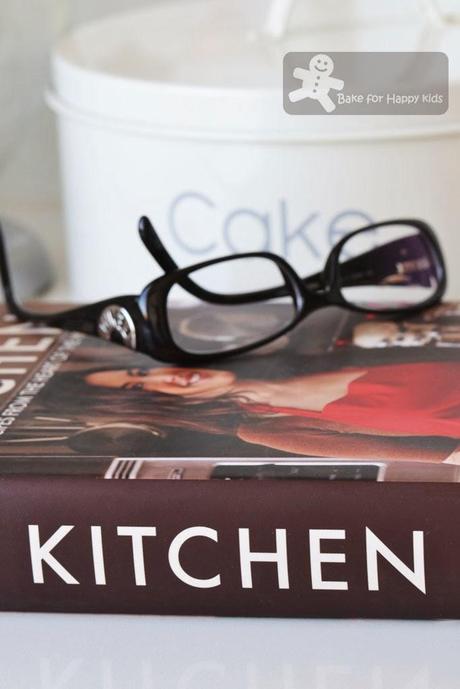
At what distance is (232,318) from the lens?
333 mm

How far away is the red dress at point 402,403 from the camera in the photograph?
24 cm

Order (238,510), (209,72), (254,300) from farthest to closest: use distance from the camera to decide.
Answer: (209,72)
(254,300)
(238,510)

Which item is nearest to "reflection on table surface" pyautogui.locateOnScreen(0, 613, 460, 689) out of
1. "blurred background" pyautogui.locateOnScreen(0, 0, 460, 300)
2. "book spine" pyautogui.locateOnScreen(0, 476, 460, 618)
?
"book spine" pyautogui.locateOnScreen(0, 476, 460, 618)

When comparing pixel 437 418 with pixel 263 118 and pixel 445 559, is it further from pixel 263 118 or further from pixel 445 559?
pixel 263 118

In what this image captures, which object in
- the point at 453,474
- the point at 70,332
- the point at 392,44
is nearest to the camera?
the point at 453,474

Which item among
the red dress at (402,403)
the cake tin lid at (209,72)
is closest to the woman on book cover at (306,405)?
the red dress at (402,403)

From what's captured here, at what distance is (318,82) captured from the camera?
34 centimetres

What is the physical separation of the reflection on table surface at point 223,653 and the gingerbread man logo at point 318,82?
0.17 meters

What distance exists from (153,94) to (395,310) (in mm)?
109

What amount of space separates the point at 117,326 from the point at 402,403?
83 mm

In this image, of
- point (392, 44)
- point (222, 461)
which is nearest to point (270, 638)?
point (222, 461)

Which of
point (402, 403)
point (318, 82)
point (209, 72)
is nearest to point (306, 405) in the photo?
point (402, 403)

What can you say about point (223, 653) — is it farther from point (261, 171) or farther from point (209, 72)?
point (209, 72)

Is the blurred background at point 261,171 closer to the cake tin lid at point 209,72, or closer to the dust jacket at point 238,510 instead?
the cake tin lid at point 209,72
